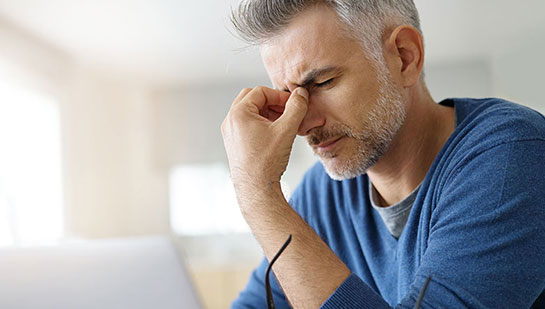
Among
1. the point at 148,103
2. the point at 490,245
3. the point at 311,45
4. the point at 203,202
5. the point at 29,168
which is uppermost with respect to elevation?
the point at 311,45

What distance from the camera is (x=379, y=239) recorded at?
1.19 meters

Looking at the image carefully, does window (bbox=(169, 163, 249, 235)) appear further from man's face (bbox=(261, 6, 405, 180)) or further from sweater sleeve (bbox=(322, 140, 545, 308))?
sweater sleeve (bbox=(322, 140, 545, 308))

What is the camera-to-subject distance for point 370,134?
1.08 meters

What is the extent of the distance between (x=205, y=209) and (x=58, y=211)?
1460 mm

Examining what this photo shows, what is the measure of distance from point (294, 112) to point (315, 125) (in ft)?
0.30

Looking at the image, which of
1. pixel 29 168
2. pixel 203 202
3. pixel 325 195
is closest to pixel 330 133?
pixel 325 195

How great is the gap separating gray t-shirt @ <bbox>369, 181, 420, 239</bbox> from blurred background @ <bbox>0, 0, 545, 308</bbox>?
232 centimetres

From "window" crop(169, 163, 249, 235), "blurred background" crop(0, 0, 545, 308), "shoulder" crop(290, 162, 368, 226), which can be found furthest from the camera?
"window" crop(169, 163, 249, 235)

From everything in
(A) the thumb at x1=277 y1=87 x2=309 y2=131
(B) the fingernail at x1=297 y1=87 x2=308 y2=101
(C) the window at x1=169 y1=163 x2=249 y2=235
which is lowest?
(C) the window at x1=169 y1=163 x2=249 y2=235

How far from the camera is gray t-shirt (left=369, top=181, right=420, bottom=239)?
3.69 feet

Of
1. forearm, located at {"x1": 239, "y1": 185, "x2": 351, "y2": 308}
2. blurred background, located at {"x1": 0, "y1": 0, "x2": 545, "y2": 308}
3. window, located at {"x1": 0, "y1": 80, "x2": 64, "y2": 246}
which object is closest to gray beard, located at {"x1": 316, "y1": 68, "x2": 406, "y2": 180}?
forearm, located at {"x1": 239, "y1": 185, "x2": 351, "y2": 308}

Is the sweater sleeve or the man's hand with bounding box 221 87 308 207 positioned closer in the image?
the sweater sleeve

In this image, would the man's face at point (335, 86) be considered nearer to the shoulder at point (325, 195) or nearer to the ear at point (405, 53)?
the ear at point (405, 53)

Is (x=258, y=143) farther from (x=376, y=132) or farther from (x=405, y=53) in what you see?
(x=405, y=53)
